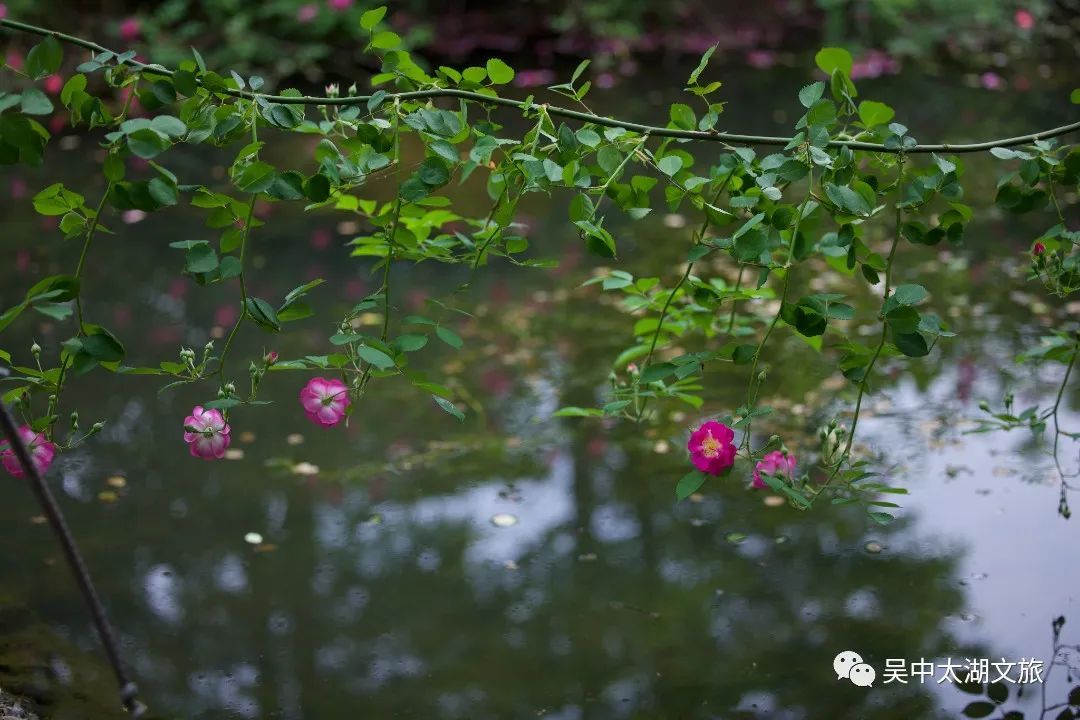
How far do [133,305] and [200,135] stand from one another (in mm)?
3473

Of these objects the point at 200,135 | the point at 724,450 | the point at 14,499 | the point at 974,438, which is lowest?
the point at 14,499

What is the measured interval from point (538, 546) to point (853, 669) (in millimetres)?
917

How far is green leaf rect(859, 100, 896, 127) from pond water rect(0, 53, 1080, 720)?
1263 millimetres

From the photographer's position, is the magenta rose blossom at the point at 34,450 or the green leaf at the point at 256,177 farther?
the magenta rose blossom at the point at 34,450

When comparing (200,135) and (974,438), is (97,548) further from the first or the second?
(974,438)

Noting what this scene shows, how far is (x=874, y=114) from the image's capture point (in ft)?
6.05

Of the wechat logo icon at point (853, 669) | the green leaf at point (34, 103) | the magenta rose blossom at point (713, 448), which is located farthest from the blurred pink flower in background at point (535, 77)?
the green leaf at point (34, 103)

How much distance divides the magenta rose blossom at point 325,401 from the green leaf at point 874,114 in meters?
0.96

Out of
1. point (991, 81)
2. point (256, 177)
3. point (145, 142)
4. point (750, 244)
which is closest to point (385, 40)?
point (256, 177)

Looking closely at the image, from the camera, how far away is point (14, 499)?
338 cm

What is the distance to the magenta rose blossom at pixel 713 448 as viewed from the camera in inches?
74.7

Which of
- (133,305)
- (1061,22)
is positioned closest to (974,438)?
(133,305)

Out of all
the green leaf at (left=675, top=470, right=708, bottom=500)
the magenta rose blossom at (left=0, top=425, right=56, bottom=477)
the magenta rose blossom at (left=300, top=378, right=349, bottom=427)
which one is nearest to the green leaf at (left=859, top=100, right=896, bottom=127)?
the green leaf at (left=675, top=470, right=708, bottom=500)

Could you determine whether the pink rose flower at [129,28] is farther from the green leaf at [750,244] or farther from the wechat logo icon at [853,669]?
the green leaf at [750,244]
